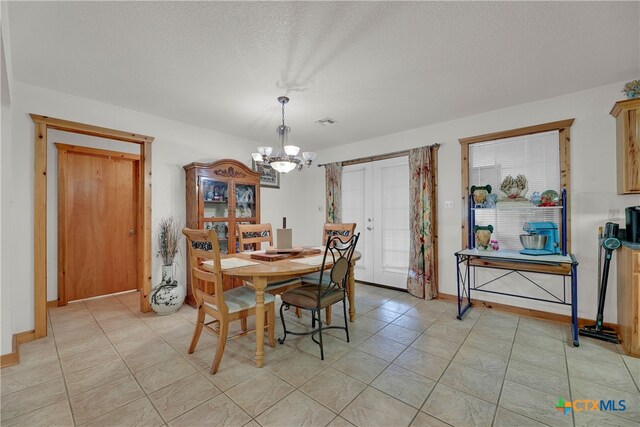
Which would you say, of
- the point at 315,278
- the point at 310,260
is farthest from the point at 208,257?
the point at 315,278

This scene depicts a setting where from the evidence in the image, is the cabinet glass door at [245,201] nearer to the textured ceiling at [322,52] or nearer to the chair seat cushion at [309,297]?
the textured ceiling at [322,52]

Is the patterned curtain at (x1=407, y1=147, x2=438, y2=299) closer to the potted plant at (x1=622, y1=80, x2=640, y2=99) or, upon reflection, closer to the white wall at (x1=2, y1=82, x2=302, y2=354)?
the potted plant at (x1=622, y1=80, x2=640, y2=99)

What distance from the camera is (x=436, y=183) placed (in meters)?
3.75

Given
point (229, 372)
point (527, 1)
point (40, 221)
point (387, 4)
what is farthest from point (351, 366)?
point (40, 221)

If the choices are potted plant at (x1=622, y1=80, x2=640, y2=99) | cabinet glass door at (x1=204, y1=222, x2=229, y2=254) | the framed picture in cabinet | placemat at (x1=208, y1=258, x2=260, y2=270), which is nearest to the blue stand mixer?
potted plant at (x1=622, y1=80, x2=640, y2=99)

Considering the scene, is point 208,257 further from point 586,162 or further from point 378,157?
point 586,162

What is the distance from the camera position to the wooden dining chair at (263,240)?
2.70 meters

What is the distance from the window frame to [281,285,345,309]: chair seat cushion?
6.75ft

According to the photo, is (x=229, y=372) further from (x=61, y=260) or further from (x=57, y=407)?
(x=61, y=260)

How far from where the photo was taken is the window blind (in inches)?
117

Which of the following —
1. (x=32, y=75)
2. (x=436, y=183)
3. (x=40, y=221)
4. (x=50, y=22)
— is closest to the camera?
(x=50, y=22)

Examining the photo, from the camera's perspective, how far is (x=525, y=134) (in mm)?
3107

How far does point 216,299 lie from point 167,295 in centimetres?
154

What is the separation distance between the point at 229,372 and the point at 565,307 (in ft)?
11.3
